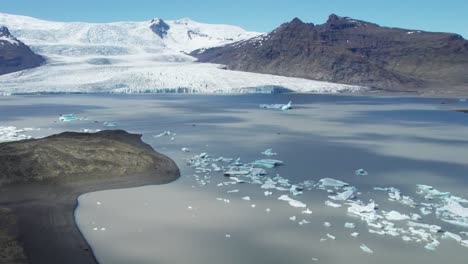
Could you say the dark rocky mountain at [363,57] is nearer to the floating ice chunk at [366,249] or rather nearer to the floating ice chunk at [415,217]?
the floating ice chunk at [415,217]

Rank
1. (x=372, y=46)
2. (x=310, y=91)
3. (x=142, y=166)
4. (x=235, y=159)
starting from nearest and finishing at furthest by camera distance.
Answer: (x=142, y=166) → (x=235, y=159) → (x=310, y=91) → (x=372, y=46)

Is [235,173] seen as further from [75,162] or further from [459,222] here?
[459,222]

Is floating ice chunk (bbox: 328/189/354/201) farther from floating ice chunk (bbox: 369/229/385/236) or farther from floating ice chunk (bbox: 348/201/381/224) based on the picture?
floating ice chunk (bbox: 369/229/385/236)

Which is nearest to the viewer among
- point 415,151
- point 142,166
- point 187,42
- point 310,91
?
point 142,166

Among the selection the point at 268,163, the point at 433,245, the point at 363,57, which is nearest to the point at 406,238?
the point at 433,245

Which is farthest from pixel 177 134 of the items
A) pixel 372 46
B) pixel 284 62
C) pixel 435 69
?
pixel 372 46

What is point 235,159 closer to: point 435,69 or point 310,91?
point 310,91

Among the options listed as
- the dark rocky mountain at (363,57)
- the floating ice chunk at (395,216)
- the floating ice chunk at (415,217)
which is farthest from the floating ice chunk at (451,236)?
the dark rocky mountain at (363,57)
